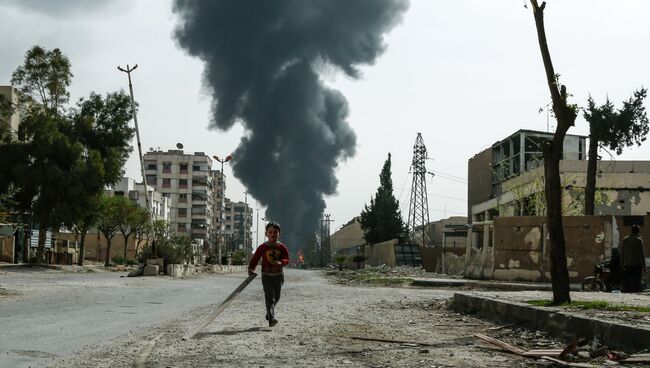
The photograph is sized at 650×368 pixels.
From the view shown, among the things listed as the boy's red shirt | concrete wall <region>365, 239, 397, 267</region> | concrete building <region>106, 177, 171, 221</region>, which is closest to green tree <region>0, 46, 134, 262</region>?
concrete wall <region>365, 239, 397, 267</region>

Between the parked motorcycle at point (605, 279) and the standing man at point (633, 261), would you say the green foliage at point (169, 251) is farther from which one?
the standing man at point (633, 261)

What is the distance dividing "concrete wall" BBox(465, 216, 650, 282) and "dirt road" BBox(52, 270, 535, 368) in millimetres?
12798

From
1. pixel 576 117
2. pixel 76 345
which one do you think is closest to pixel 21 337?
pixel 76 345

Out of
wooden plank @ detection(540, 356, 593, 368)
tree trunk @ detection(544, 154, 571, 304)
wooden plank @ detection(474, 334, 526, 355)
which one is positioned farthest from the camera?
tree trunk @ detection(544, 154, 571, 304)

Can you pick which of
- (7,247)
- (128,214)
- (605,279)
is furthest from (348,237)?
(605,279)

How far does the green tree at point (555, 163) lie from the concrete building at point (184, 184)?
133081mm

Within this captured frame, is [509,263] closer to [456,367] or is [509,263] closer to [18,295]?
[18,295]

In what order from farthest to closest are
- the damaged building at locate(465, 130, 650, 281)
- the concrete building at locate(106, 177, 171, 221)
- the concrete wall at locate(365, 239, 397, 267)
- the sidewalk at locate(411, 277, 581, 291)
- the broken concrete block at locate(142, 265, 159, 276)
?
the concrete building at locate(106, 177, 171, 221)
the concrete wall at locate(365, 239, 397, 267)
the broken concrete block at locate(142, 265, 159, 276)
the damaged building at locate(465, 130, 650, 281)
the sidewalk at locate(411, 277, 581, 291)

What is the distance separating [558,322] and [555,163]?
352 centimetres

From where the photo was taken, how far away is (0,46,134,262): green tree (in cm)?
4269

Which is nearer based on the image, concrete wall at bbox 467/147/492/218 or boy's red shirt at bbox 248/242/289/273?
boy's red shirt at bbox 248/242/289/273

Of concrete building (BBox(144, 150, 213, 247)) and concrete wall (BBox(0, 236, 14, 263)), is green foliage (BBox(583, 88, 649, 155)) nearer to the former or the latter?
concrete wall (BBox(0, 236, 14, 263))

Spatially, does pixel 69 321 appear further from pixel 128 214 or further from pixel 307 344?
pixel 128 214

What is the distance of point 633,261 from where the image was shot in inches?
681
